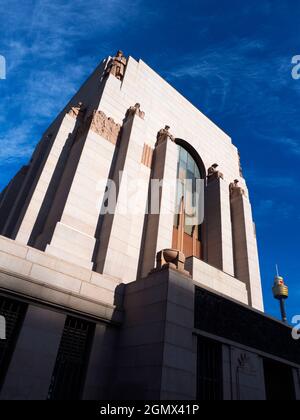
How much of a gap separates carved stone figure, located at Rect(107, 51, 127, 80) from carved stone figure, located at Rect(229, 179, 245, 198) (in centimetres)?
1244

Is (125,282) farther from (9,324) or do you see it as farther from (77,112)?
(77,112)

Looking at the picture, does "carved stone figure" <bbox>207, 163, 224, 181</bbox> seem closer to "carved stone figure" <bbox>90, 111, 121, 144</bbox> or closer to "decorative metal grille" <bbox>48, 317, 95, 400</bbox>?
"carved stone figure" <bbox>90, 111, 121, 144</bbox>

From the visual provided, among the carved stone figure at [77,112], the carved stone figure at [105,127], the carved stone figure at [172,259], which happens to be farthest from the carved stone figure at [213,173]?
the carved stone figure at [172,259]

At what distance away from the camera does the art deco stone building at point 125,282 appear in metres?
9.95

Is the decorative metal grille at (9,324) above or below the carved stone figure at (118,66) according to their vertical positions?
below

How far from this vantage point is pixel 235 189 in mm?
25719

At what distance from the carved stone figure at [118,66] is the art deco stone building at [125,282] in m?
0.14

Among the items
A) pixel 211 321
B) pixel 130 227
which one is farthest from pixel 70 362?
pixel 130 227

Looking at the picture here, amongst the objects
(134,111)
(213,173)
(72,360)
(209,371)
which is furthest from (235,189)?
(72,360)

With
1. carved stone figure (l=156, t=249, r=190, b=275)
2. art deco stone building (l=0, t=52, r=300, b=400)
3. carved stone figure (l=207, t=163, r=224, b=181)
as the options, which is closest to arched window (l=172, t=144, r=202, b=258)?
art deco stone building (l=0, t=52, r=300, b=400)

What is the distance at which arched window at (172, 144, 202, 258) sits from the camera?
2019cm

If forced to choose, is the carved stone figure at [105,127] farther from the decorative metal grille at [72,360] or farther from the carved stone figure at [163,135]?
the decorative metal grille at [72,360]

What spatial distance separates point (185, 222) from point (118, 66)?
1261 centimetres
